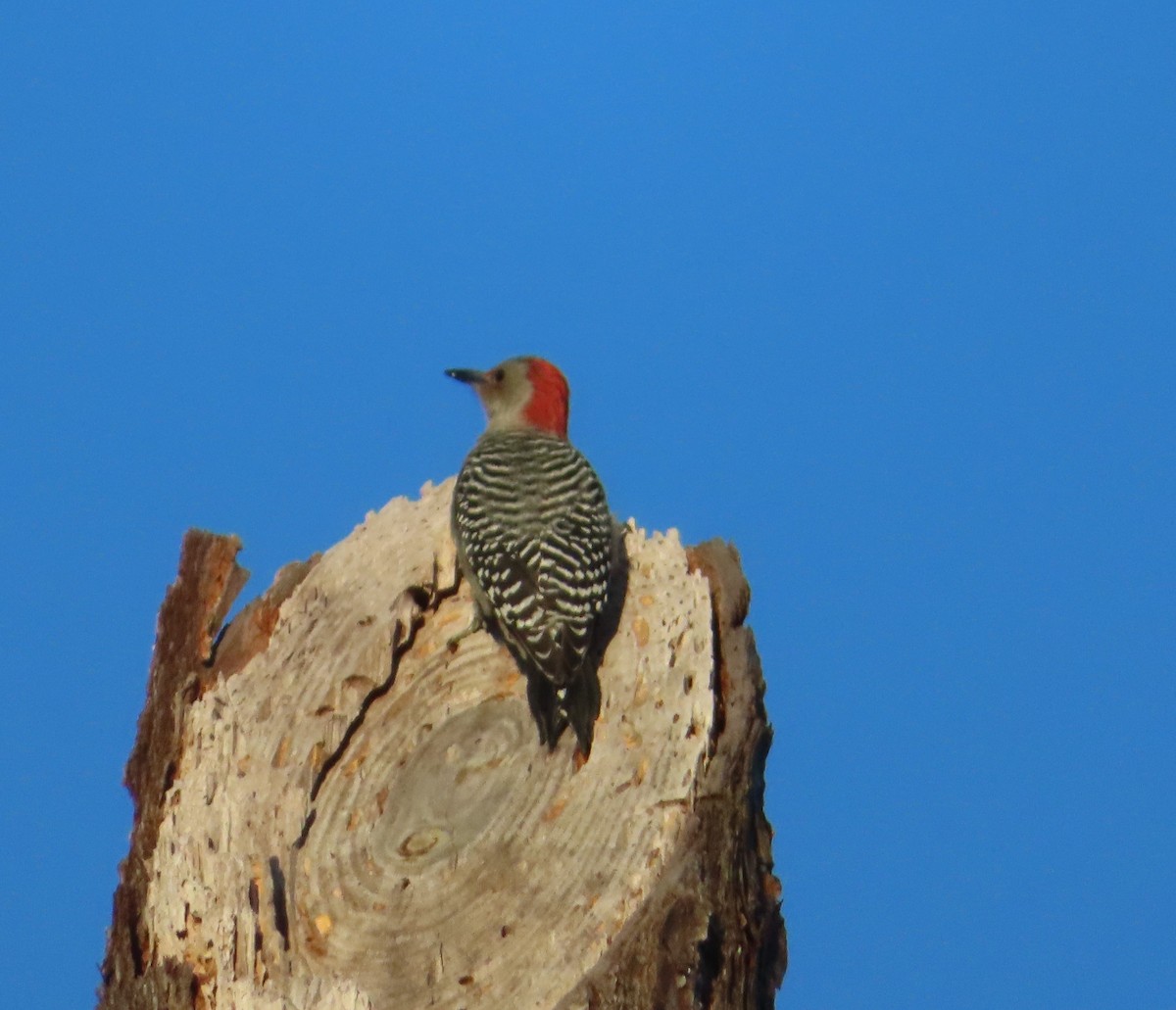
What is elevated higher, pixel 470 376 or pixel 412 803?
pixel 470 376

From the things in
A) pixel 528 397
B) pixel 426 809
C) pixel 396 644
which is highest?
pixel 528 397

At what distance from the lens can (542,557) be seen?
4.36 metres

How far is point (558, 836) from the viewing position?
3770mm

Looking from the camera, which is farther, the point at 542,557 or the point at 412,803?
the point at 542,557

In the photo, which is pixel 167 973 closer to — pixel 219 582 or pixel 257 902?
pixel 257 902

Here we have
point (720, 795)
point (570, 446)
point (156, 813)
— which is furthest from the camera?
point (570, 446)

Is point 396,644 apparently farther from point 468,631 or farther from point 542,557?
point 542,557

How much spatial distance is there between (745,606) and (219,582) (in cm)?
139

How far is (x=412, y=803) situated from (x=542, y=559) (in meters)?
0.78

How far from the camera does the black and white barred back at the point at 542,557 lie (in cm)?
400

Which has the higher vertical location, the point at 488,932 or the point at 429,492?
the point at 429,492

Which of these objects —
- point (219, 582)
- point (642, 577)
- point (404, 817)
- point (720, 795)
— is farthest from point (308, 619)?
point (720, 795)

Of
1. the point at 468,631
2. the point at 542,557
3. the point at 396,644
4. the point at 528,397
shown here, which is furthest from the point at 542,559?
the point at 528,397

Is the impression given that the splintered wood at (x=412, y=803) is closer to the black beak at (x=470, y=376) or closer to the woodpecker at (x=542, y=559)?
the woodpecker at (x=542, y=559)
